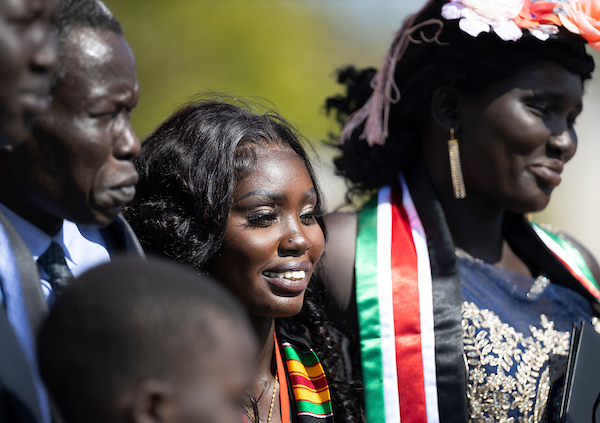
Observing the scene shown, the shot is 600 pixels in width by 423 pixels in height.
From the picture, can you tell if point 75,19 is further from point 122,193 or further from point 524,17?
point 524,17

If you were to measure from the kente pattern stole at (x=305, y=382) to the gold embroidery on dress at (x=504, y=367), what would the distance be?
544 millimetres

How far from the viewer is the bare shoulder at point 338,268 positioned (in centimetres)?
239

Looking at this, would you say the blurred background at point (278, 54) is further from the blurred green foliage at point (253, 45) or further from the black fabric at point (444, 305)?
the black fabric at point (444, 305)

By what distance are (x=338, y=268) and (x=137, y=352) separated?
4.91ft

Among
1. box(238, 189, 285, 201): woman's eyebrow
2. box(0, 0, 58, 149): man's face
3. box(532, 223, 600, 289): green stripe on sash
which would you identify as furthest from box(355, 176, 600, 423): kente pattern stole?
box(0, 0, 58, 149): man's face

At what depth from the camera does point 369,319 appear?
229 centimetres

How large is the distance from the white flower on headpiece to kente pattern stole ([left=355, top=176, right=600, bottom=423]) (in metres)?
0.75

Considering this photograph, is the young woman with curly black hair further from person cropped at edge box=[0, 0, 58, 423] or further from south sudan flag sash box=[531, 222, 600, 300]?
south sudan flag sash box=[531, 222, 600, 300]

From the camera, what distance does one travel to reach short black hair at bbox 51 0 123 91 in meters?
1.12

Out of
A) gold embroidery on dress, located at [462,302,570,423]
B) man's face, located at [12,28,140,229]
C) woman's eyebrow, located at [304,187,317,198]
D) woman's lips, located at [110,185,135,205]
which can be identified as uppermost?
man's face, located at [12,28,140,229]

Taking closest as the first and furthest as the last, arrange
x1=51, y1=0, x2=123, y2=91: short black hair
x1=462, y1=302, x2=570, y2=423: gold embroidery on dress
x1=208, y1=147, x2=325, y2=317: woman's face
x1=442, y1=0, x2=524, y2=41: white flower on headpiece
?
x1=51, y1=0, x2=123, y2=91: short black hair
x1=208, y1=147, x2=325, y2=317: woman's face
x1=462, y1=302, x2=570, y2=423: gold embroidery on dress
x1=442, y1=0, x2=524, y2=41: white flower on headpiece

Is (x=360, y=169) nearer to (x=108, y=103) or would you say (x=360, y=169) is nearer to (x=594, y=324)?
(x=594, y=324)

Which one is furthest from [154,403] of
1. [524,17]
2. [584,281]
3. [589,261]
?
[589,261]

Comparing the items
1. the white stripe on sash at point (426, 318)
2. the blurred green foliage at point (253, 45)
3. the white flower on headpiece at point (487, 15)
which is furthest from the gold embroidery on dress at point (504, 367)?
the blurred green foliage at point (253, 45)
